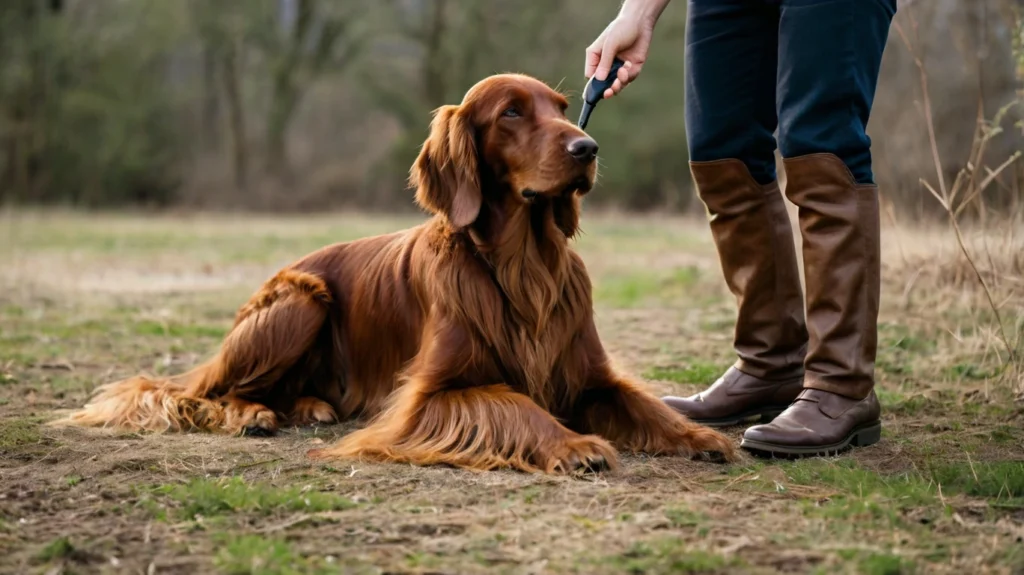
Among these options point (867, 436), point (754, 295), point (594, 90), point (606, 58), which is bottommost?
point (867, 436)

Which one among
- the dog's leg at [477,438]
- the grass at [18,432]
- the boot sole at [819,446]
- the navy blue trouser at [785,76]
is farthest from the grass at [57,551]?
the navy blue trouser at [785,76]

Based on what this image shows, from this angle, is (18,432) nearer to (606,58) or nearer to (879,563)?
Answer: (606,58)

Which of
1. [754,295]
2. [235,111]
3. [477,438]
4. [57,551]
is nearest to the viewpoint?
[57,551]

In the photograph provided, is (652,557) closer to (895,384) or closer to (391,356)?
(391,356)

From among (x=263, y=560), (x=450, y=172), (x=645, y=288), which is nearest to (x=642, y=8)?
(x=450, y=172)

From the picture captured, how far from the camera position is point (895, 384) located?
425 centimetres

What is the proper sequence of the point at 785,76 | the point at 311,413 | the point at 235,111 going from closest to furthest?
1. the point at 785,76
2. the point at 311,413
3. the point at 235,111

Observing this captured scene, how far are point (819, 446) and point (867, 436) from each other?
225mm

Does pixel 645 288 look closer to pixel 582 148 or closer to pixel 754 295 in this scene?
pixel 754 295

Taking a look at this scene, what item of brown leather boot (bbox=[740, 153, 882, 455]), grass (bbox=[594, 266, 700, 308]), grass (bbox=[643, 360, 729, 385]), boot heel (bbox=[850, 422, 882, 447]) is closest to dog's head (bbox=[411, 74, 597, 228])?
brown leather boot (bbox=[740, 153, 882, 455])

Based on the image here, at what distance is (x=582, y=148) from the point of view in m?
3.17

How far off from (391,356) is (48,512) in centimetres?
153

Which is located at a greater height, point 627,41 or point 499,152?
point 627,41

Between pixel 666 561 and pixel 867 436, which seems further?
pixel 867 436
